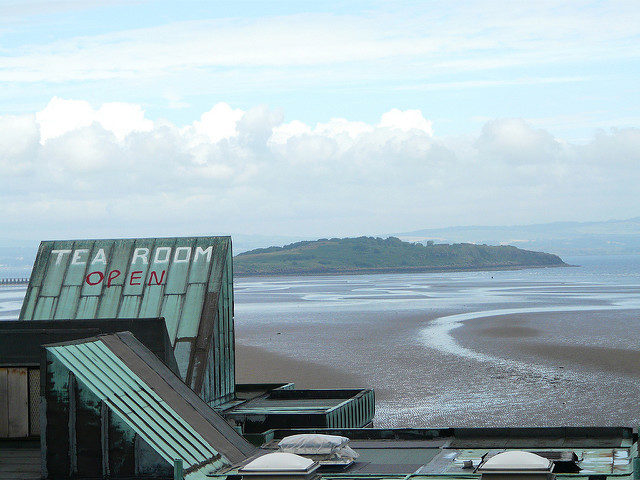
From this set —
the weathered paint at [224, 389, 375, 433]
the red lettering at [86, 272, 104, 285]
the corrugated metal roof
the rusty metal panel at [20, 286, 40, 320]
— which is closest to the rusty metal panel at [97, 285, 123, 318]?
the red lettering at [86, 272, 104, 285]

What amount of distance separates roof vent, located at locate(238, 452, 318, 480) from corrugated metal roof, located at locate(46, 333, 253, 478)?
70.7 inches

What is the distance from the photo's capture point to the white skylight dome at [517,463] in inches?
582

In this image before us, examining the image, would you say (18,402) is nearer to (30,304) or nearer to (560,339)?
(30,304)

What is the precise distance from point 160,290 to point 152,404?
15.7 metres

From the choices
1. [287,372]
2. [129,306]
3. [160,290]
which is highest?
[160,290]

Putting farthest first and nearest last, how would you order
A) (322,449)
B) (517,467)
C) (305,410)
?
(305,410) < (322,449) < (517,467)

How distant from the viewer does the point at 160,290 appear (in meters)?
33.7

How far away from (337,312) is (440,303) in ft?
61.4

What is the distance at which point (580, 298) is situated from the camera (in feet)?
401

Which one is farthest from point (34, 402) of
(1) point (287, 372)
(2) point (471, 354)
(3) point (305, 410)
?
(2) point (471, 354)

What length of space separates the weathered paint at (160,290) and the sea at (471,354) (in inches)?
409

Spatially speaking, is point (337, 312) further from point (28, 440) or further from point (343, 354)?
point (28, 440)

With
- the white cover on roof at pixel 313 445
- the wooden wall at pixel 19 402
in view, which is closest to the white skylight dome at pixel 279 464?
the white cover on roof at pixel 313 445

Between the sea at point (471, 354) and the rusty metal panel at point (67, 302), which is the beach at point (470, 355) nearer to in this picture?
the sea at point (471, 354)
